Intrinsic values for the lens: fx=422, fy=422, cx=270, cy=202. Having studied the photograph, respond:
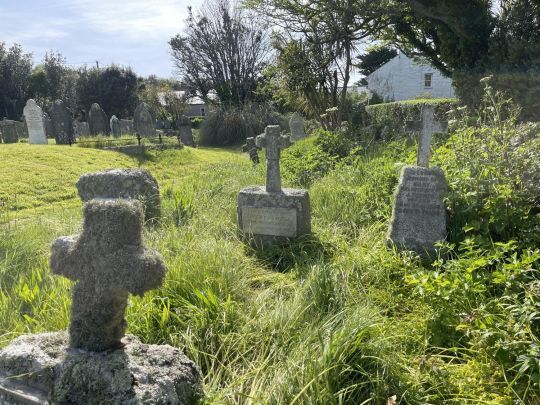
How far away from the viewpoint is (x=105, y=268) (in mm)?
2039

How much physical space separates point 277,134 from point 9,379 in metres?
4.15

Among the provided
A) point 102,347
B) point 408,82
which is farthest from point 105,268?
point 408,82

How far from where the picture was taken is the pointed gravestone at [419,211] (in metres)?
4.48

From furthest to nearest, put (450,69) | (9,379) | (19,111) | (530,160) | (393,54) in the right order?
1. (393,54)
2. (19,111)
3. (450,69)
4. (530,160)
5. (9,379)

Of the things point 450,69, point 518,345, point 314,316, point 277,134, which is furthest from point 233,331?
point 450,69

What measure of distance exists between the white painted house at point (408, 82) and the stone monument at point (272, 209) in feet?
105

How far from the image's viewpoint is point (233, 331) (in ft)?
10.1

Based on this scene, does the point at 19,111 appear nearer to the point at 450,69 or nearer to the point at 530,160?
the point at 450,69

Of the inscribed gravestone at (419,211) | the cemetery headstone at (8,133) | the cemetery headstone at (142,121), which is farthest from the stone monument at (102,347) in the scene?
the cemetery headstone at (8,133)

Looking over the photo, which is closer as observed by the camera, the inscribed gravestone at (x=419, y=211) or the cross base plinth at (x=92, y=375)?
the cross base plinth at (x=92, y=375)

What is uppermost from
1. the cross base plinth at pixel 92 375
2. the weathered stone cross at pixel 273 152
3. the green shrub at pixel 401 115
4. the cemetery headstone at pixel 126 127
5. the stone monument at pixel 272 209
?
the cemetery headstone at pixel 126 127

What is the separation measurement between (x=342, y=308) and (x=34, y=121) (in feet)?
53.1

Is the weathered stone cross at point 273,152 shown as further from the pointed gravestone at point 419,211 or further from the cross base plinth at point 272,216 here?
the pointed gravestone at point 419,211

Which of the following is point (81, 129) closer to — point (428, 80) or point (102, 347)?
point (102, 347)
